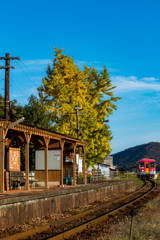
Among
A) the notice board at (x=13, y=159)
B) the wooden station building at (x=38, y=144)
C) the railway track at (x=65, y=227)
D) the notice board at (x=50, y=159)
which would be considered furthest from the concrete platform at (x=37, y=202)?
the notice board at (x=50, y=159)

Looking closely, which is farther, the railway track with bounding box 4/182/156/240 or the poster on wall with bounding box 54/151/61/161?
the poster on wall with bounding box 54/151/61/161

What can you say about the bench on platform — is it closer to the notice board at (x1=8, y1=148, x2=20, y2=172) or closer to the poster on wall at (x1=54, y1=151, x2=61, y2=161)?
the poster on wall at (x1=54, y1=151, x2=61, y2=161)

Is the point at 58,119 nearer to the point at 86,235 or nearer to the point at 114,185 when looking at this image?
the point at 114,185

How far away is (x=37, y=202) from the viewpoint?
1259 cm

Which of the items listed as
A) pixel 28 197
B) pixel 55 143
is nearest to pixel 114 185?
pixel 55 143

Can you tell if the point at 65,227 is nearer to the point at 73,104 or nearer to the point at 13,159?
the point at 13,159

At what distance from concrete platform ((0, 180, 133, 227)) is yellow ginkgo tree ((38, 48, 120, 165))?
14.3 metres

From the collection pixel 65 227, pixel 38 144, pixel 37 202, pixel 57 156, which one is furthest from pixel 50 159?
pixel 65 227

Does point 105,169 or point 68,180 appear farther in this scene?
point 105,169

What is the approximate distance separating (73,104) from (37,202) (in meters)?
22.2

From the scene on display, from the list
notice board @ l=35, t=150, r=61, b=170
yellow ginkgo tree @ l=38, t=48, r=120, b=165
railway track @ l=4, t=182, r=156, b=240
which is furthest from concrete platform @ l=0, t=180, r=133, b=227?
yellow ginkgo tree @ l=38, t=48, r=120, b=165

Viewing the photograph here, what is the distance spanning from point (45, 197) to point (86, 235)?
4028 millimetres

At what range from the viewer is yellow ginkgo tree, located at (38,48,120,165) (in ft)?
110

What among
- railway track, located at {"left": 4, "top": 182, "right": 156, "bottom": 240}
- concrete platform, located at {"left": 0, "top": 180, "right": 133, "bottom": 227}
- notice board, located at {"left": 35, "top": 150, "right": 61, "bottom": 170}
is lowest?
railway track, located at {"left": 4, "top": 182, "right": 156, "bottom": 240}
